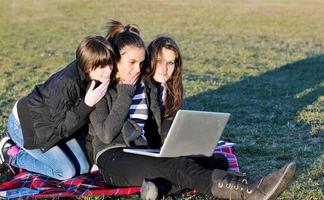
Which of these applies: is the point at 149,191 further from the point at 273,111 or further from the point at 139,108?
the point at 273,111

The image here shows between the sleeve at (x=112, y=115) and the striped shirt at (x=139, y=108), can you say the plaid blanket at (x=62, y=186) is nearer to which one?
the sleeve at (x=112, y=115)

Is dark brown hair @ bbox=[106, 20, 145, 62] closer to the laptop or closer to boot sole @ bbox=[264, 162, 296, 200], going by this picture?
the laptop

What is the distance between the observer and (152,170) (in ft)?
17.0

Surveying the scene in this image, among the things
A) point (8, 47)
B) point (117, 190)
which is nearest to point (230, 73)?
point (8, 47)

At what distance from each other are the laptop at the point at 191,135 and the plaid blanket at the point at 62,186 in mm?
398

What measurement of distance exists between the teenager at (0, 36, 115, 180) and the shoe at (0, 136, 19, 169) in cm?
1

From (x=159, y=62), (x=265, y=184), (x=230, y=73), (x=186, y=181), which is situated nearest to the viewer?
(x=265, y=184)

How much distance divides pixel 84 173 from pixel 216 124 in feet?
4.88

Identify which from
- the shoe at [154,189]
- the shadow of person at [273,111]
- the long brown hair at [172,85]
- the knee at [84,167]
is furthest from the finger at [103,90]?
the shadow of person at [273,111]

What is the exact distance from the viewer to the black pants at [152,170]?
498 centimetres

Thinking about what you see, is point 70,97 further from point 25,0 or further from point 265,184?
point 25,0

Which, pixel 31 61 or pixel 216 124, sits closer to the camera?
pixel 216 124

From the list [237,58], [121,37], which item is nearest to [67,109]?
[121,37]

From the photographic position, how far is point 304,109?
9.91m
